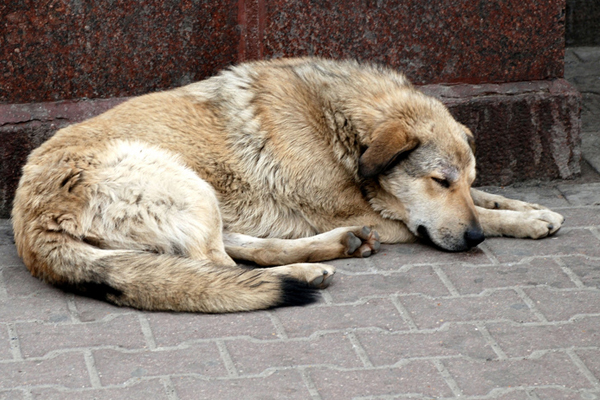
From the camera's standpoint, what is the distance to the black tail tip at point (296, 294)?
416cm

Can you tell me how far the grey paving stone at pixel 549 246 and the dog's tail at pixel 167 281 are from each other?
4.77ft

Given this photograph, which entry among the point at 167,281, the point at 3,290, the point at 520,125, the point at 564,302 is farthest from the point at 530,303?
the point at 3,290

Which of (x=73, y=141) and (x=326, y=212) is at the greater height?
(x=73, y=141)

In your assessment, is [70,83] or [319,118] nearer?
[319,118]

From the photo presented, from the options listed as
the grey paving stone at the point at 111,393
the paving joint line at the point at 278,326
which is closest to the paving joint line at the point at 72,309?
the grey paving stone at the point at 111,393

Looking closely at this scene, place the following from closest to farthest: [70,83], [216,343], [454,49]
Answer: [216,343] < [70,83] < [454,49]

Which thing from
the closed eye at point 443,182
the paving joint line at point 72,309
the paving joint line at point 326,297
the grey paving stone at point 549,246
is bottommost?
the grey paving stone at point 549,246

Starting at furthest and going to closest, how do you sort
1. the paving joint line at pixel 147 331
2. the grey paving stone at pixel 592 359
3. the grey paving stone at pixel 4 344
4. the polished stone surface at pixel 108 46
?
the polished stone surface at pixel 108 46 → the paving joint line at pixel 147 331 → the grey paving stone at pixel 4 344 → the grey paving stone at pixel 592 359

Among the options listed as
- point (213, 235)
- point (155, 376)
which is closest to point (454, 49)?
point (213, 235)

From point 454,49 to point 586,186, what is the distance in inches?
54.8

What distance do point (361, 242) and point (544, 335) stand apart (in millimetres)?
1305

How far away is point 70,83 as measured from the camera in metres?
5.53

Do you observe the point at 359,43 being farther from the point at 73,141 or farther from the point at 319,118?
the point at 73,141

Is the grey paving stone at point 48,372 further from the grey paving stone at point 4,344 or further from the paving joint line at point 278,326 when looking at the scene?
the paving joint line at point 278,326
